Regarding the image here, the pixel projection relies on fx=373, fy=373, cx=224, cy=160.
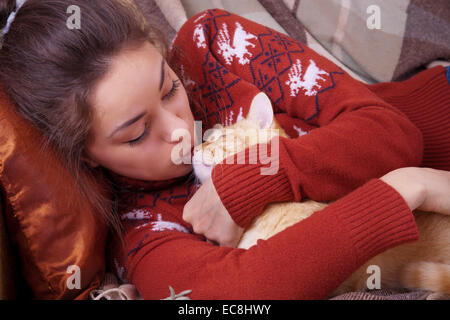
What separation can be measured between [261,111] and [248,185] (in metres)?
0.33

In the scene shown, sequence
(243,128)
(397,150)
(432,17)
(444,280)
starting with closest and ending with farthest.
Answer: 1. (444,280)
2. (397,150)
3. (243,128)
4. (432,17)

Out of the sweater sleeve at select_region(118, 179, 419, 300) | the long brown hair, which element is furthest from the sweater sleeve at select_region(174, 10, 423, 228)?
the long brown hair

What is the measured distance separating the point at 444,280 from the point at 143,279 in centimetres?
67

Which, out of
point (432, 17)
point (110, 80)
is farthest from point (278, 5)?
point (110, 80)

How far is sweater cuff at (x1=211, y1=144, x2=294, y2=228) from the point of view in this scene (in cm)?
85

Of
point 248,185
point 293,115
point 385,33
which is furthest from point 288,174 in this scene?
point 385,33

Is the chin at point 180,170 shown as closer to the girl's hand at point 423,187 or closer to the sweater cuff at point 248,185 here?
the sweater cuff at point 248,185

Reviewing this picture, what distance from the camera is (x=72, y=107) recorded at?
83 cm

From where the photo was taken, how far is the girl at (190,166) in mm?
738

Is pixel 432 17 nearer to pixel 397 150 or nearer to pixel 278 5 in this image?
pixel 278 5

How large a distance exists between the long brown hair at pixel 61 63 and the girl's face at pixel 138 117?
0.03 metres

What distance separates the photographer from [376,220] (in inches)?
29.3

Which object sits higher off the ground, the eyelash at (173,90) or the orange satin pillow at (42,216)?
the eyelash at (173,90)

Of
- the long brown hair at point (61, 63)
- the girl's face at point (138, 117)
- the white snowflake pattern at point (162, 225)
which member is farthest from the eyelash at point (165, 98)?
the white snowflake pattern at point (162, 225)
